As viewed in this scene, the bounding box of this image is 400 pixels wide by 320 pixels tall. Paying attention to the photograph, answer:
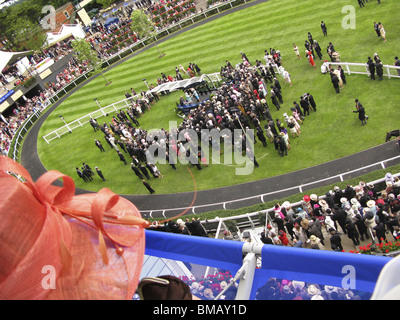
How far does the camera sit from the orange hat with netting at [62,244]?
2543 millimetres

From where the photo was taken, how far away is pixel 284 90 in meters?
23.5

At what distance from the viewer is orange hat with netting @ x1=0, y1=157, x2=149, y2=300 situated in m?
2.54

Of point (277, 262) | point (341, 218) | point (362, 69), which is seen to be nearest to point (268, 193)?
point (341, 218)

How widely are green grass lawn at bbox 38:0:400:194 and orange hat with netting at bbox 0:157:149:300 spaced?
15151 millimetres

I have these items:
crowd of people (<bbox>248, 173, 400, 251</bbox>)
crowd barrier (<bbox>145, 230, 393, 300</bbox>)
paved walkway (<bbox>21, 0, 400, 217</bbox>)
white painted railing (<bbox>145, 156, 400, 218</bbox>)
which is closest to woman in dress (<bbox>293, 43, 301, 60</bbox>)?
paved walkway (<bbox>21, 0, 400, 217</bbox>)

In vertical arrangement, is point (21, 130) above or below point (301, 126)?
above

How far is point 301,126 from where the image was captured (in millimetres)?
19672

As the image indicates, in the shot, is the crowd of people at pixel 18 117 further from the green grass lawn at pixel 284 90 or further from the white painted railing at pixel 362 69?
the white painted railing at pixel 362 69

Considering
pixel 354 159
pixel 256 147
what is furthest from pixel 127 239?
pixel 256 147

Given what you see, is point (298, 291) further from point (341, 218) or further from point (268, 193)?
point (268, 193)

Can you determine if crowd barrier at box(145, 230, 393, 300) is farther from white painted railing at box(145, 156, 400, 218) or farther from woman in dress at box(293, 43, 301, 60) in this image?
woman in dress at box(293, 43, 301, 60)
